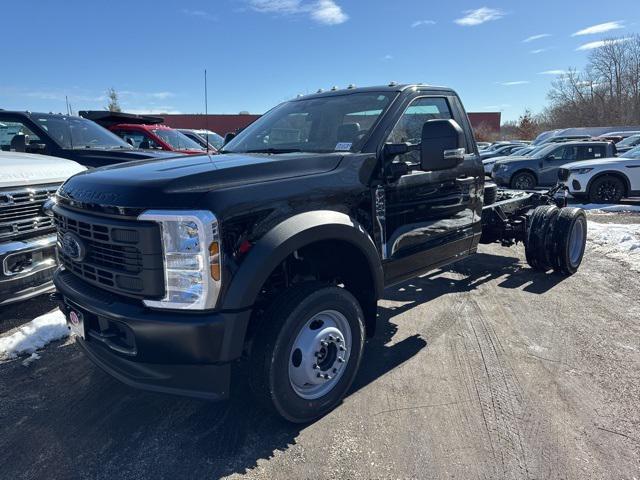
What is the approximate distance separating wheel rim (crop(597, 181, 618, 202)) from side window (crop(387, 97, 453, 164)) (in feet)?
37.6

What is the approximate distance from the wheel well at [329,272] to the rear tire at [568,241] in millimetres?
3498

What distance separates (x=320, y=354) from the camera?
297 centimetres

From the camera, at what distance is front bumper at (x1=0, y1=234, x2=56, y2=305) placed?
4094 mm

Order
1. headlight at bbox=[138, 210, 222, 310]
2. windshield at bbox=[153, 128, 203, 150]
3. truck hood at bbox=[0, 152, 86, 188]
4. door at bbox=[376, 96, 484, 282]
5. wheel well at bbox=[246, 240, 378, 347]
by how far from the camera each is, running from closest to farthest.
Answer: headlight at bbox=[138, 210, 222, 310] < wheel well at bbox=[246, 240, 378, 347] < door at bbox=[376, 96, 484, 282] < truck hood at bbox=[0, 152, 86, 188] < windshield at bbox=[153, 128, 203, 150]

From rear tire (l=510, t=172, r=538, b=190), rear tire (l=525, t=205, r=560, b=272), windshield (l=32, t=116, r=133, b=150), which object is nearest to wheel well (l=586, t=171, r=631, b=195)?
rear tire (l=510, t=172, r=538, b=190)

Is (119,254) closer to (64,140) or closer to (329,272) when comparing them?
(329,272)

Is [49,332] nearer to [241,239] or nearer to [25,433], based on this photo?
[25,433]

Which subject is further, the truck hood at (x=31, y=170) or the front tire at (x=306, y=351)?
the truck hood at (x=31, y=170)

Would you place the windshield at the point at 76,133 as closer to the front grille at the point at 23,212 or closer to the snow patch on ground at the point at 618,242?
the front grille at the point at 23,212

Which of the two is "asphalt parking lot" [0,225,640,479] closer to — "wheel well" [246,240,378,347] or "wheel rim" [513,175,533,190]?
"wheel well" [246,240,378,347]

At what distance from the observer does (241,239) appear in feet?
8.18

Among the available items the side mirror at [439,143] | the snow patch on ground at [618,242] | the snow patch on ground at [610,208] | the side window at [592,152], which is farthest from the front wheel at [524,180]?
the side mirror at [439,143]

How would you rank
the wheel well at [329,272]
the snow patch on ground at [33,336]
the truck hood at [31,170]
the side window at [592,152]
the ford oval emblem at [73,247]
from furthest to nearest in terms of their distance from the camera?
the side window at [592,152], the truck hood at [31,170], the snow patch on ground at [33,336], the wheel well at [329,272], the ford oval emblem at [73,247]

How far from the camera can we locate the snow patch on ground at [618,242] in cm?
690
